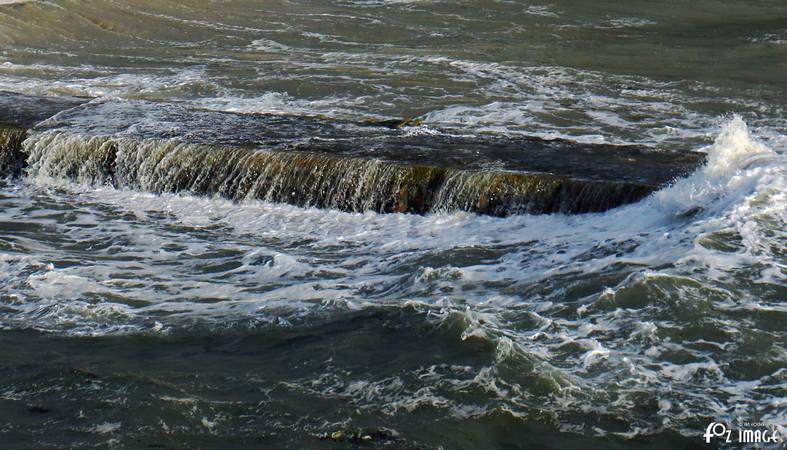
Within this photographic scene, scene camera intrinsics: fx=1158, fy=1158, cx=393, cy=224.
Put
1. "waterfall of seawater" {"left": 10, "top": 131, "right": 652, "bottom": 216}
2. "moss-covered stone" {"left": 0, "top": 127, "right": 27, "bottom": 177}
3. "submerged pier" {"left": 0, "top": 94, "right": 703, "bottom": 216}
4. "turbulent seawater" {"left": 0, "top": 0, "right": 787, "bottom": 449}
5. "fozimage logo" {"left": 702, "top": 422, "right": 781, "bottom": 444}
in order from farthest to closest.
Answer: "moss-covered stone" {"left": 0, "top": 127, "right": 27, "bottom": 177}, "submerged pier" {"left": 0, "top": 94, "right": 703, "bottom": 216}, "waterfall of seawater" {"left": 10, "top": 131, "right": 652, "bottom": 216}, "turbulent seawater" {"left": 0, "top": 0, "right": 787, "bottom": 449}, "fozimage logo" {"left": 702, "top": 422, "right": 781, "bottom": 444}

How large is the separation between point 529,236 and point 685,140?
4.70 m

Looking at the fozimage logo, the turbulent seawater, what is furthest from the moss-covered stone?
the fozimage logo

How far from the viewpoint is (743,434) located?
663cm

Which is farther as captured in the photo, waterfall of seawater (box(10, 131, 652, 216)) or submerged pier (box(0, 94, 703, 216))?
submerged pier (box(0, 94, 703, 216))

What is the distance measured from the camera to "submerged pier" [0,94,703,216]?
11.6 metres

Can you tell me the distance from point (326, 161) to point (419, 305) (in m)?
4.08

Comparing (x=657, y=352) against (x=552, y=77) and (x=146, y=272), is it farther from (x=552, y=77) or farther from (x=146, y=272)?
(x=552, y=77)

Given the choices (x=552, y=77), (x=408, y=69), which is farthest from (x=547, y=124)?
(x=408, y=69)

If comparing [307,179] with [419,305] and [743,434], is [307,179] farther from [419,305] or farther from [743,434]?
[743,434]

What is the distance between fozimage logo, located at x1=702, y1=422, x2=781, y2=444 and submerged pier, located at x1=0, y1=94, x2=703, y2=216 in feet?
15.1

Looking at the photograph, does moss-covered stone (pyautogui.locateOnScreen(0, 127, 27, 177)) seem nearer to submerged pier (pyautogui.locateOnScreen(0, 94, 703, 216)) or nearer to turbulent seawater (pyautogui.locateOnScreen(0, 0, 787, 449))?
submerged pier (pyautogui.locateOnScreen(0, 94, 703, 216))

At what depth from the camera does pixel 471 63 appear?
20.3 m

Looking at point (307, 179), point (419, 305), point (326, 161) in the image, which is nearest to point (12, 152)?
point (307, 179)

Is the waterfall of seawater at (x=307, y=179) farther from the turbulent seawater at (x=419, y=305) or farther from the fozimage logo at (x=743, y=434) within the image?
the fozimage logo at (x=743, y=434)
